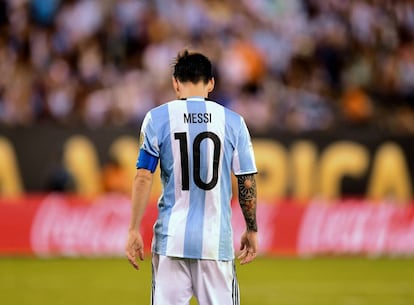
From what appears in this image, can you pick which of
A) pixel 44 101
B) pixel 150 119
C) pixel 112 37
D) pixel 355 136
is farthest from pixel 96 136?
pixel 150 119

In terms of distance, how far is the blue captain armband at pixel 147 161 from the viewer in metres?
6.27

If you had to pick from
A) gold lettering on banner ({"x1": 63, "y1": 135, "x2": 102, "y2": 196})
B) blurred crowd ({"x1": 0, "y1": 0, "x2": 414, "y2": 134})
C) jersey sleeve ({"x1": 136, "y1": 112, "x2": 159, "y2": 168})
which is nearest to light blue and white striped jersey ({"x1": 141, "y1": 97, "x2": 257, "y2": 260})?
jersey sleeve ({"x1": 136, "y1": 112, "x2": 159, "y2": 168})

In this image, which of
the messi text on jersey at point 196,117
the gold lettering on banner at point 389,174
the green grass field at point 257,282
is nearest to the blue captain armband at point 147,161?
the messi text on jersey at point 196,117

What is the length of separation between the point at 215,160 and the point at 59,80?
11.6 m

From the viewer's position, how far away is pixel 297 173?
1698cm

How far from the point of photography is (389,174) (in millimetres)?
17234

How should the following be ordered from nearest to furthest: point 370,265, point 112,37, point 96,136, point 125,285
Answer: point 125,285 < point 370,265 < point 96,136 < point 112,37

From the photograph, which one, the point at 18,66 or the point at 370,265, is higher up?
the point at 18,66

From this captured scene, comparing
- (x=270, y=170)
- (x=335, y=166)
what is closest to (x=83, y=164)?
(x=270, y=170)

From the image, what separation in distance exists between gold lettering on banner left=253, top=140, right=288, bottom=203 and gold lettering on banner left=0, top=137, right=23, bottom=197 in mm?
3643

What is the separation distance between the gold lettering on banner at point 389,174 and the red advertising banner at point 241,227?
756 mm

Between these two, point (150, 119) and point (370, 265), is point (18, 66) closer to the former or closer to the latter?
point (370, 265)

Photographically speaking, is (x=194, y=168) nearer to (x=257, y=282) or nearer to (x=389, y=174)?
(x=257, y=282)

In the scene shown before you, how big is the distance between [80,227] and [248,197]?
9836 mm
